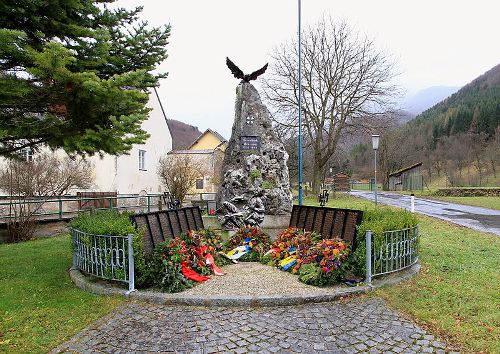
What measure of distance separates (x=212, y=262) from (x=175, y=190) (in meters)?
17.6

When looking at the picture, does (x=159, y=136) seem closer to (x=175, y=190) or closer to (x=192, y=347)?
(x=175, y=190)

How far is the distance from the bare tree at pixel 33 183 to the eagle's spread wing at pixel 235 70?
481 centimetres

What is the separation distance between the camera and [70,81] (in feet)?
17.1

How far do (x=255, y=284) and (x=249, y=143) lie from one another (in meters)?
4.94

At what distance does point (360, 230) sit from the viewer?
19.9 feet

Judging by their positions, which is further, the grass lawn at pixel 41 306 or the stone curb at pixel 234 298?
the stone curb at pixel 234 298

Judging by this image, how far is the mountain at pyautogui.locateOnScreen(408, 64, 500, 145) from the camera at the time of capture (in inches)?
2589

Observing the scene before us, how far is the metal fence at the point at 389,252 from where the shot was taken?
5820mm

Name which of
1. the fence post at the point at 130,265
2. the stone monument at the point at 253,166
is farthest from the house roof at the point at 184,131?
the fence post at the point at 130,265

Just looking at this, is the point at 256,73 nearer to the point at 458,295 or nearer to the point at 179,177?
the point at 458,295

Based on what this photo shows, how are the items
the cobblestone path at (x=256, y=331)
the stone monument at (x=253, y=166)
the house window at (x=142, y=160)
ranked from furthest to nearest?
the house window at (x=142, y=160) → the stone monument at (x=253, y=166) → the cobblestone path at (x=256, y=331)

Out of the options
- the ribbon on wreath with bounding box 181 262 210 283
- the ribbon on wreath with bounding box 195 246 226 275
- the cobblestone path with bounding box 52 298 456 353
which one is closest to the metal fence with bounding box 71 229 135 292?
the cobblestone path with bounding box 52 298 456 353

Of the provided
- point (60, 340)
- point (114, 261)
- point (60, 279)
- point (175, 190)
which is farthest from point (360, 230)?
point (175, 190)

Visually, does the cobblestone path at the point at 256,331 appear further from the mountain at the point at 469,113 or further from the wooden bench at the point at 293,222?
the mountain at the point at 469,113
